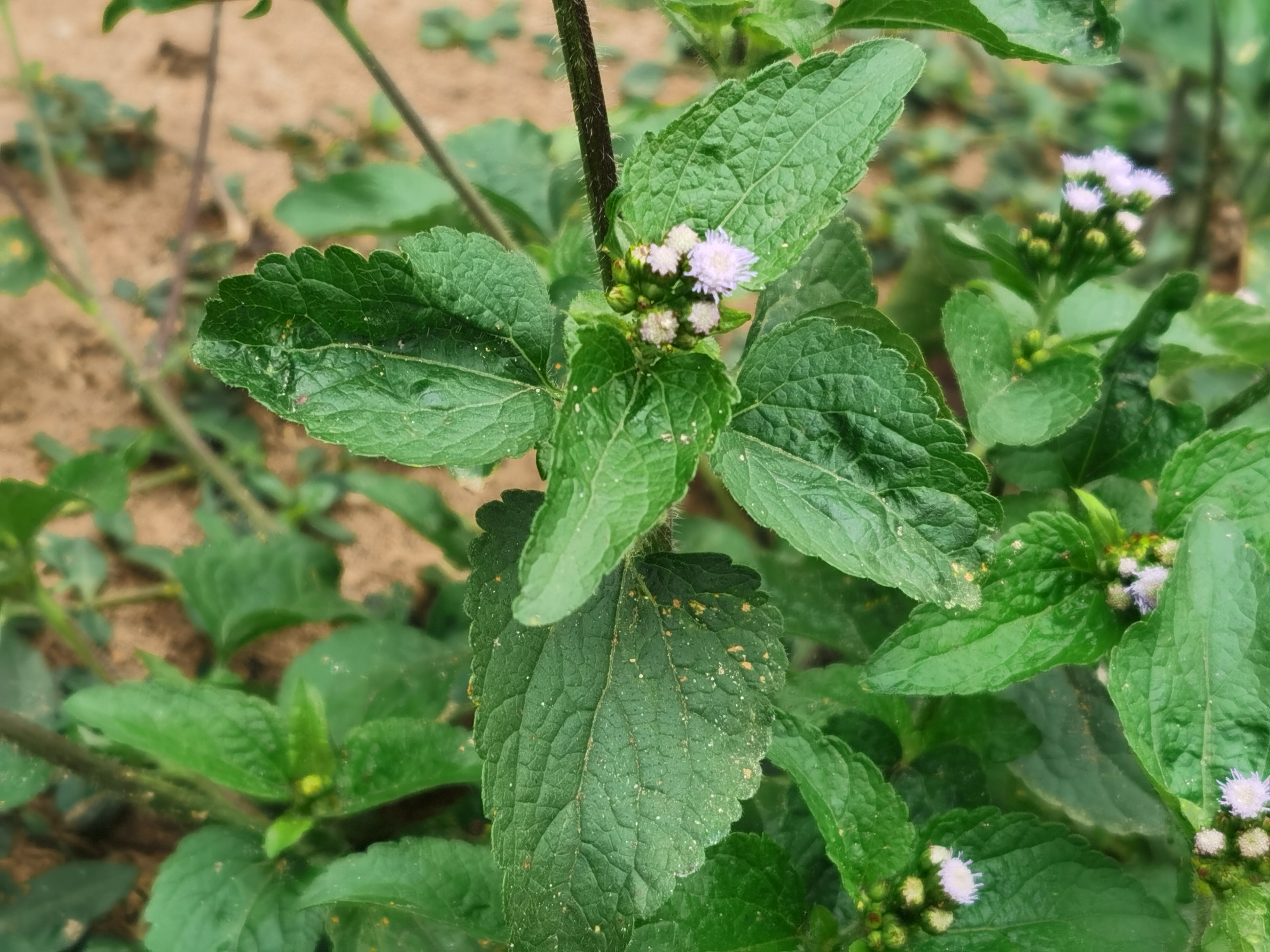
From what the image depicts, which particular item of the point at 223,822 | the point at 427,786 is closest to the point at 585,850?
the point at 427,786

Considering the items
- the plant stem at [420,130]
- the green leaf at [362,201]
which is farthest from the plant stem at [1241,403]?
the green leaf at [362,201]

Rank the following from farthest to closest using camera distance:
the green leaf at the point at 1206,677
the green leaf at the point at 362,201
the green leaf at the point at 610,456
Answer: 1. the green leaf at the point at 362,201
2. the green leaf at the point at 1206,677
3. the green leaf at the point at 610,456

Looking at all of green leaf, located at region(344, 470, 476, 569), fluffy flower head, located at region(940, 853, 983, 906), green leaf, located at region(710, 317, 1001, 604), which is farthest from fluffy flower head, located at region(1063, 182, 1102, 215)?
green leaf, located at region(344, 470, 476, 569)

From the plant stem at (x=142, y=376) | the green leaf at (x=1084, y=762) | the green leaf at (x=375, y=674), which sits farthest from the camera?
the plant stem at (x=142, y=376)

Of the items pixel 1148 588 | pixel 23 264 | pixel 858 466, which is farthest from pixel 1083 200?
pixel 23 264

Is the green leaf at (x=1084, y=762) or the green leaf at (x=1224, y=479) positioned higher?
the green leaf at (x=1224, y=479)

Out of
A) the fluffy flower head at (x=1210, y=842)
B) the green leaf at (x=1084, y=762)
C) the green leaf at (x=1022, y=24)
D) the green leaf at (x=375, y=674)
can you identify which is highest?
the green leaf at (x=1022, y=24)

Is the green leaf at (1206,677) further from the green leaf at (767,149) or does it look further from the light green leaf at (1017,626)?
the green leaf at (767,149)

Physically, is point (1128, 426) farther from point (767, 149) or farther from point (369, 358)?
point (369, 358)
